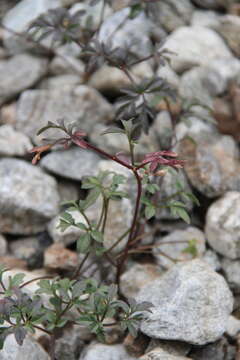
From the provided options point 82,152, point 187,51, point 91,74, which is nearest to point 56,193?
point 82,152

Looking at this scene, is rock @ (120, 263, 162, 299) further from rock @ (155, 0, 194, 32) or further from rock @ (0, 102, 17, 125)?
rock @ (155, 0, 194, 32)

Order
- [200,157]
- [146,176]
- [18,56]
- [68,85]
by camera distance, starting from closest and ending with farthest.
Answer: [146,176], [200,157], [68,85], [18,56]

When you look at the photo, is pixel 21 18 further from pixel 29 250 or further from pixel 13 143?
pixel 29 250

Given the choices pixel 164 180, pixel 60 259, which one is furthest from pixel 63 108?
pixel 60 259

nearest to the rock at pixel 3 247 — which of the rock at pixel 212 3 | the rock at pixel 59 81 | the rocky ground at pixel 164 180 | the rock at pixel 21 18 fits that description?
the rocky ground at pixel 164 180

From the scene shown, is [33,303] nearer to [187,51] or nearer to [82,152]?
[82,152]

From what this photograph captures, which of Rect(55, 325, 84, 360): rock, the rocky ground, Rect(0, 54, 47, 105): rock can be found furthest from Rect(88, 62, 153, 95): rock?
Rect(55, 325, 84, 360): rock
